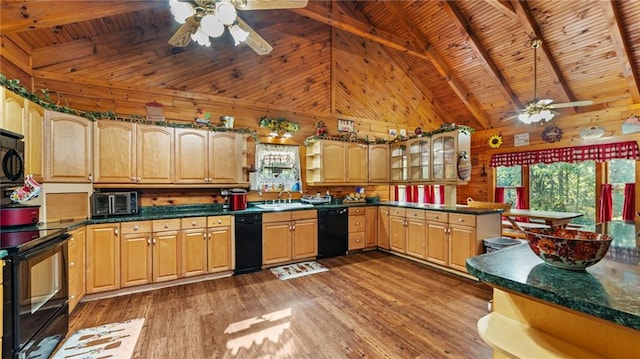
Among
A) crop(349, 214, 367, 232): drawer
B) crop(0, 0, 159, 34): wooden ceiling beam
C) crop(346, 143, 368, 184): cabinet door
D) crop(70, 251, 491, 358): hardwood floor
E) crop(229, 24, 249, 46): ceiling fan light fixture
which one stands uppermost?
crop(0, 0, 159, 34): wooden ceiling beam

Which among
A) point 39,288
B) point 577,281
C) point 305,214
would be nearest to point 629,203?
point 305,214

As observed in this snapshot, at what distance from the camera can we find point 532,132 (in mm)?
6137

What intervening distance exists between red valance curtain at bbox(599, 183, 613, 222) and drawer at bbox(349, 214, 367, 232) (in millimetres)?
4485

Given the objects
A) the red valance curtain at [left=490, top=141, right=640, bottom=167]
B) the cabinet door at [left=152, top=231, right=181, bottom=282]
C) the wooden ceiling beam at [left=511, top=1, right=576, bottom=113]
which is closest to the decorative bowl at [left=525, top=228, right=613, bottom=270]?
the cabinet door at [left=152, top=231, right=181, bottom=282]

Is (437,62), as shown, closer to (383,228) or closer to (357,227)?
(383,228)

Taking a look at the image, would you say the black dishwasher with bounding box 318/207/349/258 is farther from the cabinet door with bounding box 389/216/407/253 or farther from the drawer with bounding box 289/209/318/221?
the cabinet door with bounding box 389/216/407/253

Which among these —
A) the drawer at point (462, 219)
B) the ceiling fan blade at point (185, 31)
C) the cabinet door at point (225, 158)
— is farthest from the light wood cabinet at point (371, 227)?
the ceiling fan blade at point (185, 31)

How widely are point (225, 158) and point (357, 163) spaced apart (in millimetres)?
2546

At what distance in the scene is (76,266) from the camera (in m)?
2.86

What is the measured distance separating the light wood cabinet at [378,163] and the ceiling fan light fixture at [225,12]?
13.0 ft

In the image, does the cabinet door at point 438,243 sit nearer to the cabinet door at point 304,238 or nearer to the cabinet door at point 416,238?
the cabinet door at point 416,238

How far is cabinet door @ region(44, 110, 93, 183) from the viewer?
2.93 meters

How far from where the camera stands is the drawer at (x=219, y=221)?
12.3 feet

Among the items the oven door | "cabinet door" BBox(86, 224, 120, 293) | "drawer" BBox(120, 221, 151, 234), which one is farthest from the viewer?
"drawer" BBox(120, 221, 151, 234)
